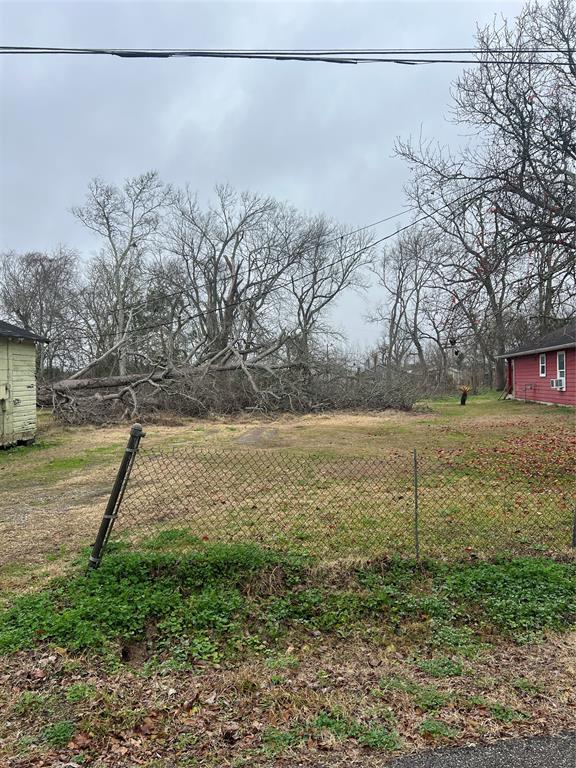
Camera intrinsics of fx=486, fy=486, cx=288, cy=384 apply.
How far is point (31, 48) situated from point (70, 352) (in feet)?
101

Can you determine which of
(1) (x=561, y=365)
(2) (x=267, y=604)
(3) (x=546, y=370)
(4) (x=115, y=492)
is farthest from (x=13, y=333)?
(3) (x=546, y=370)

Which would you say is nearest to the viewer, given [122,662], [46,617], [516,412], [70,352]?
[122,662]

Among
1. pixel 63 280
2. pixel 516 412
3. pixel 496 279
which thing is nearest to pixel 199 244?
pixel 63 280

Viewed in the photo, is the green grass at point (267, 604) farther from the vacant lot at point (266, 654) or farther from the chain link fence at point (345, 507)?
the chain link fence at point (345, 507)

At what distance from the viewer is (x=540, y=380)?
74.9ft

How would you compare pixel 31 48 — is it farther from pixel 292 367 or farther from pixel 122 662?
pixel 292 367

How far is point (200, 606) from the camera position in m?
3.43

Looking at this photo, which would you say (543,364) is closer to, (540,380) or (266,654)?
(540,380)

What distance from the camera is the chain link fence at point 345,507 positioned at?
4.53m

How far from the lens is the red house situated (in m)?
19.5

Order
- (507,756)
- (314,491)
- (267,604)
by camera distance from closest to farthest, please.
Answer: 1. (507,756)
2. (267,604)
3. (314,491)

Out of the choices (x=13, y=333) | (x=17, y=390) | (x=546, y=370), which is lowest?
(x=17, y=390)

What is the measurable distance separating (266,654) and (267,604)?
554 millimetres

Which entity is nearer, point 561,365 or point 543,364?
point 561,365
